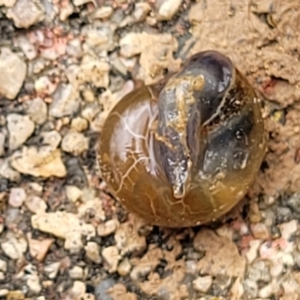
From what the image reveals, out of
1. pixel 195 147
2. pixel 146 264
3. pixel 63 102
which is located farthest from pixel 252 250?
pixel 63 102

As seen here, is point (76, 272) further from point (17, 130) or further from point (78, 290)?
point (17, 130)

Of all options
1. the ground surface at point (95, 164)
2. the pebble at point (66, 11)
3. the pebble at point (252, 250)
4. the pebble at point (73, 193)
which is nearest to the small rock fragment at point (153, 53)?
the ground surface at point (95, 164)

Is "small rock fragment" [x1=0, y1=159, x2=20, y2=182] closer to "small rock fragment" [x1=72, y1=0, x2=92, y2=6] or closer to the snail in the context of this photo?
the snail

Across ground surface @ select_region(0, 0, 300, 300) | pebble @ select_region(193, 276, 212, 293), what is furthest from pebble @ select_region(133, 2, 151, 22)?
pebble @ select_region(193, 276, 212, 293)

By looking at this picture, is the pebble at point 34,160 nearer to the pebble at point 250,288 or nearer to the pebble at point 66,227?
the pebble at point 66,227

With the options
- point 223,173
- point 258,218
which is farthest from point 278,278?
point 223,173

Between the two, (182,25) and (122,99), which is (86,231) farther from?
(182,25)
